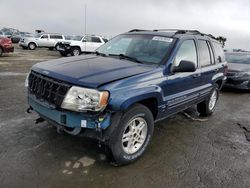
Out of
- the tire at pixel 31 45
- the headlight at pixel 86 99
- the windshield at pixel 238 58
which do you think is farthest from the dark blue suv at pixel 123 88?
the tire at pixel 31 45

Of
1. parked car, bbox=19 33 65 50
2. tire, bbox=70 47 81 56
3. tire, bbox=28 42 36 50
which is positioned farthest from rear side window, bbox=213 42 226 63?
tire, bbox=28 42 36 50

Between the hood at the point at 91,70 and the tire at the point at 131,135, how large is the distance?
51 centimetres

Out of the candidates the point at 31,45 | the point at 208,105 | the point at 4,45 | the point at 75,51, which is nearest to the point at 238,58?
the point at 208,105

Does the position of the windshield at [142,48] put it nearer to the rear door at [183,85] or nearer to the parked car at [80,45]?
the rear door at [183,85]

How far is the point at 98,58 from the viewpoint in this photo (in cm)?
440

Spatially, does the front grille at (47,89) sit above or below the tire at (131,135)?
above

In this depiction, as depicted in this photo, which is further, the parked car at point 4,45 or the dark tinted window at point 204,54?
the parked car at point 4,45

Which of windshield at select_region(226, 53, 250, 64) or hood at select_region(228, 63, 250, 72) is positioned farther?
windshield at select_region(226, 53, 250, 64)

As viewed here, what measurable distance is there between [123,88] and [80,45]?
18.5 meters

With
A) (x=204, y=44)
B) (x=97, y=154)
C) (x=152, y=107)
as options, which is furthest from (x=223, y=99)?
(x=97, y=154)

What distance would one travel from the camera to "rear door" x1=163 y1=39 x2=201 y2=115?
417 cm

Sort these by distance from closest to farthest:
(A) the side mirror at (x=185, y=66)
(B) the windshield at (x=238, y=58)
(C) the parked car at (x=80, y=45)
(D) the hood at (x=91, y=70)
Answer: (D) the hood at (x=91, y=70) → (A) the side mirror at (x=185, y=66) → (B) the windshield at (x=238, y=58) → (C) the parked car at (x=80, y=45)

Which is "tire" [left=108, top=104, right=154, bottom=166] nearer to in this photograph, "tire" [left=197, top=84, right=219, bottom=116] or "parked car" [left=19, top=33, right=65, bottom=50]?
"tire" [left=197, top=84, right=219, bottom=116]

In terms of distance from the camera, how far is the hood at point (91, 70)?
325cm
